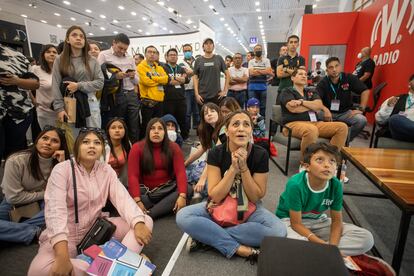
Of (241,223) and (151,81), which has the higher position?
(151,81)

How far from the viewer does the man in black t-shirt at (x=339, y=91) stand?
3.34 meters

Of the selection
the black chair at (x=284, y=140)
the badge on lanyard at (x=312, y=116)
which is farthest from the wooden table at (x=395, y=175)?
the badge on lanyard at (x=312, y=116)

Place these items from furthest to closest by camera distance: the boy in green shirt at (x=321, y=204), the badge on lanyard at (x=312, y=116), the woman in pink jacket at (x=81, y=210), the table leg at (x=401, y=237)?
the badge on lanyard at (x=312, y=116)
the boy in green shirt at (x=321, y=204)
the woman in pink jacket at (x=81, y=210)
the table leg at (x=401, y=237)

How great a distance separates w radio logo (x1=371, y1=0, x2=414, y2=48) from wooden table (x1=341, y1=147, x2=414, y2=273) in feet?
11.5

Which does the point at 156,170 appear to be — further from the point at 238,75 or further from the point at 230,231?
the point at 238,75

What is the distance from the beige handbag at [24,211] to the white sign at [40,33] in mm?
5091

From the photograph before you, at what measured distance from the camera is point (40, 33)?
5.84 metres

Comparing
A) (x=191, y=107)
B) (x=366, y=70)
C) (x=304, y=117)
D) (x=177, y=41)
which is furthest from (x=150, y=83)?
(x=366, y=70)

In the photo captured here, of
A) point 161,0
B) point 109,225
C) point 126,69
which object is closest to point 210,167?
point 109,225

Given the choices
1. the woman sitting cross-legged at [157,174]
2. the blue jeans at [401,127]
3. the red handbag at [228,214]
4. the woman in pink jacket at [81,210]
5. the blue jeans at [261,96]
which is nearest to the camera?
the woman in pink jacket at [81,210]

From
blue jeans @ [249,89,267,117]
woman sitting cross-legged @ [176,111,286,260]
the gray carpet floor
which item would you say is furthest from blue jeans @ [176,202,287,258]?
blue jeans @ [249,89,267,117]

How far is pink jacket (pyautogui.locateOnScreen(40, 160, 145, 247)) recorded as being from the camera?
1.43 metres

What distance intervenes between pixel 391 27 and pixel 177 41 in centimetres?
488

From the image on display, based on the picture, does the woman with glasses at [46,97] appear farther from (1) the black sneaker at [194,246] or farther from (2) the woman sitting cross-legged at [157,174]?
(1) the black sneaker at [194,246]
